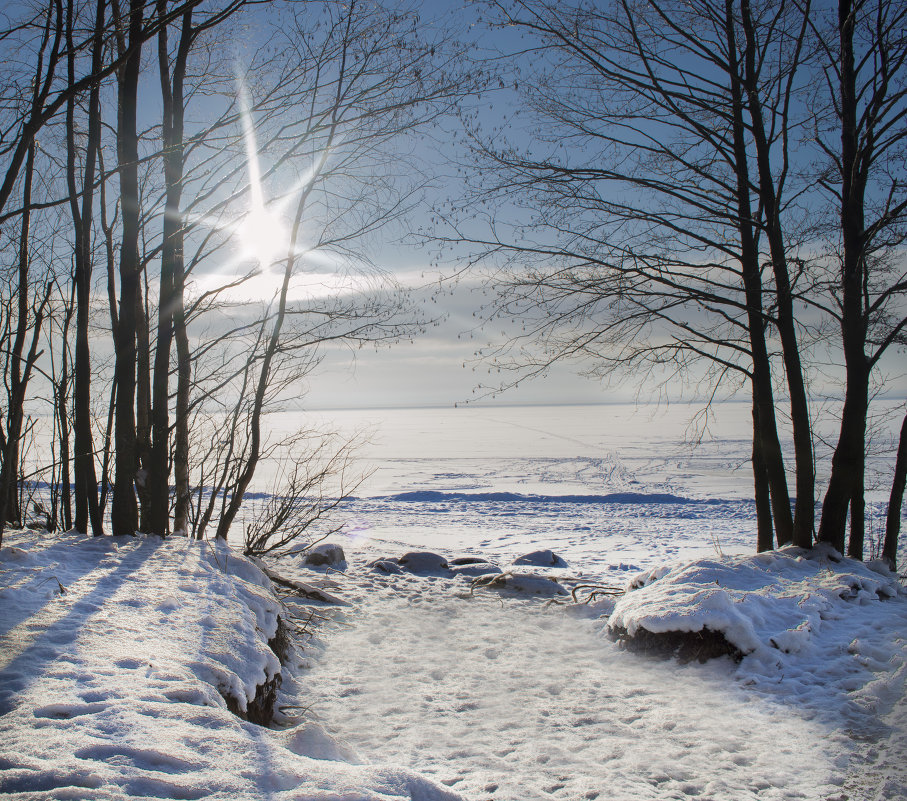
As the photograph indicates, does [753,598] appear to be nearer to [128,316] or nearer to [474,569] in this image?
[474,569]

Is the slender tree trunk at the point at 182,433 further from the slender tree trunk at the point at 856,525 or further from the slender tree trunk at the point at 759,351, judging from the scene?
the slender tree trunk at the point at 856,525

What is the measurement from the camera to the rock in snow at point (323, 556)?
8344 millimetres

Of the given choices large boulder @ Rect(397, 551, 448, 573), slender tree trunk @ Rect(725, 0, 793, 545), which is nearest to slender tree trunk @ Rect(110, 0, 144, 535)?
large boulder @ Rect(397, 551, 448, 573)

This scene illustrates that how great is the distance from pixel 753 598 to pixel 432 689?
272 centimetres

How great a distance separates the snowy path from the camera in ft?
9.80

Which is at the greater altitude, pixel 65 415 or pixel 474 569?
pixel 65 415

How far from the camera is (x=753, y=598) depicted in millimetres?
4871

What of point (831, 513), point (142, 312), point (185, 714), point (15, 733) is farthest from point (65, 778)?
point (831, 513)

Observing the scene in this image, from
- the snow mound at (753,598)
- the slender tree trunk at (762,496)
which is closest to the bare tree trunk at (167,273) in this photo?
the snow mound at (753,598)

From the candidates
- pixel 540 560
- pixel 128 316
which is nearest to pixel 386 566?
pixel 540 560

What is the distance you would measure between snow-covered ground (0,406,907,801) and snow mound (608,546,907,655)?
0.09ft

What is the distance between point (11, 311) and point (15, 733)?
21.0ft

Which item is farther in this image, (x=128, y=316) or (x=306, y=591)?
(x=306, y=591)

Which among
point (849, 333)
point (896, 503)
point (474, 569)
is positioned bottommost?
point (474, 569)
